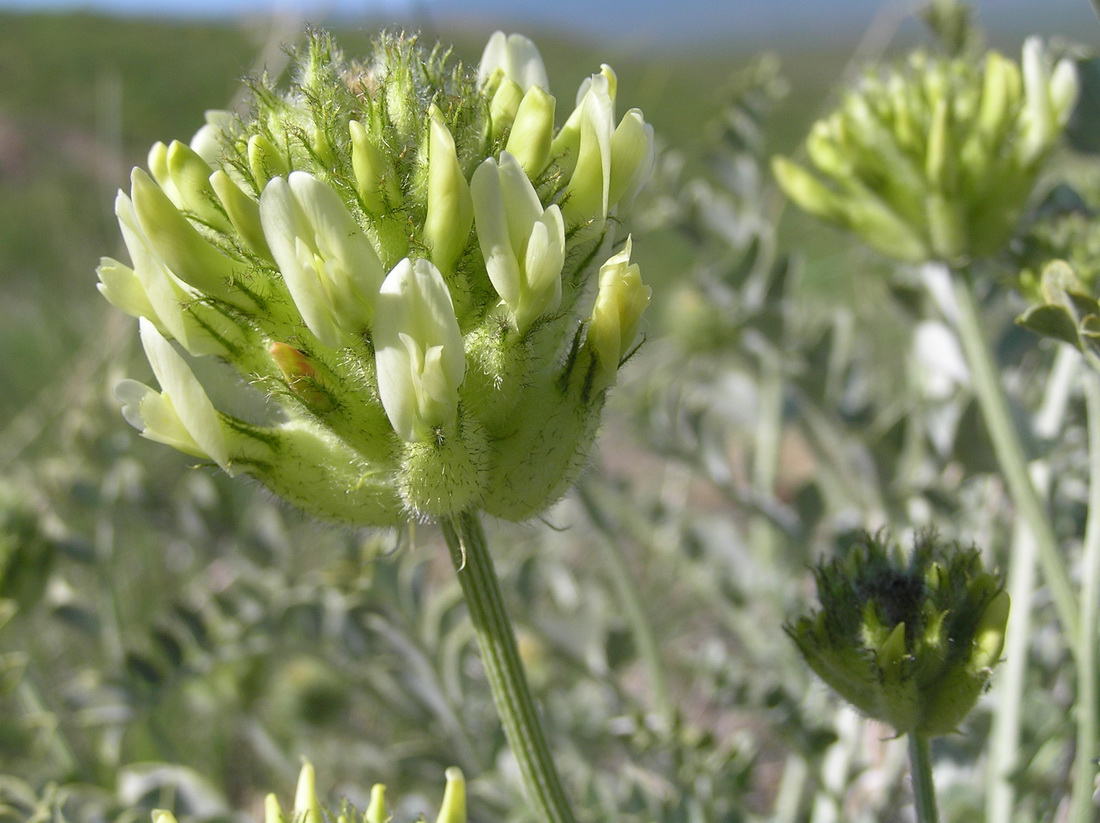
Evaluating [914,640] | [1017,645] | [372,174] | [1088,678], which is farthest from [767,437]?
[372,174]

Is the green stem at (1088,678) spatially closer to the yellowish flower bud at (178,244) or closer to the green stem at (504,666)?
the green stem at (504,666)

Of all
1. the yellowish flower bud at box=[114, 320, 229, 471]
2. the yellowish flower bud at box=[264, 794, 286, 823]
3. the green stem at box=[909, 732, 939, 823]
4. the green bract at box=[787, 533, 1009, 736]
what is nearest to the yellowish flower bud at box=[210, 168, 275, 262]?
the yellowish flower bud at box=[114, 320, 229, 471]

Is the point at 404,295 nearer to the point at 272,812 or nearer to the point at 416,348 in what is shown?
the point at 416,348

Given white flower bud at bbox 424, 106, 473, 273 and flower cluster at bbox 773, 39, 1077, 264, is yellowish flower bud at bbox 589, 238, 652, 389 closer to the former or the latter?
white flower bud at bbox 424, 106, 473, 273

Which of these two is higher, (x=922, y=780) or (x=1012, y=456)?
(x=1012, y=456)

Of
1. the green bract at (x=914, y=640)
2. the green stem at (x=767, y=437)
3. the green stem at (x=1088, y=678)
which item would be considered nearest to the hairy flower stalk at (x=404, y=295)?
the green bract at (x=914, y=640)

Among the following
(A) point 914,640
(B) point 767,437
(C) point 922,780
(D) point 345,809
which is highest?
(A) point 914,640
